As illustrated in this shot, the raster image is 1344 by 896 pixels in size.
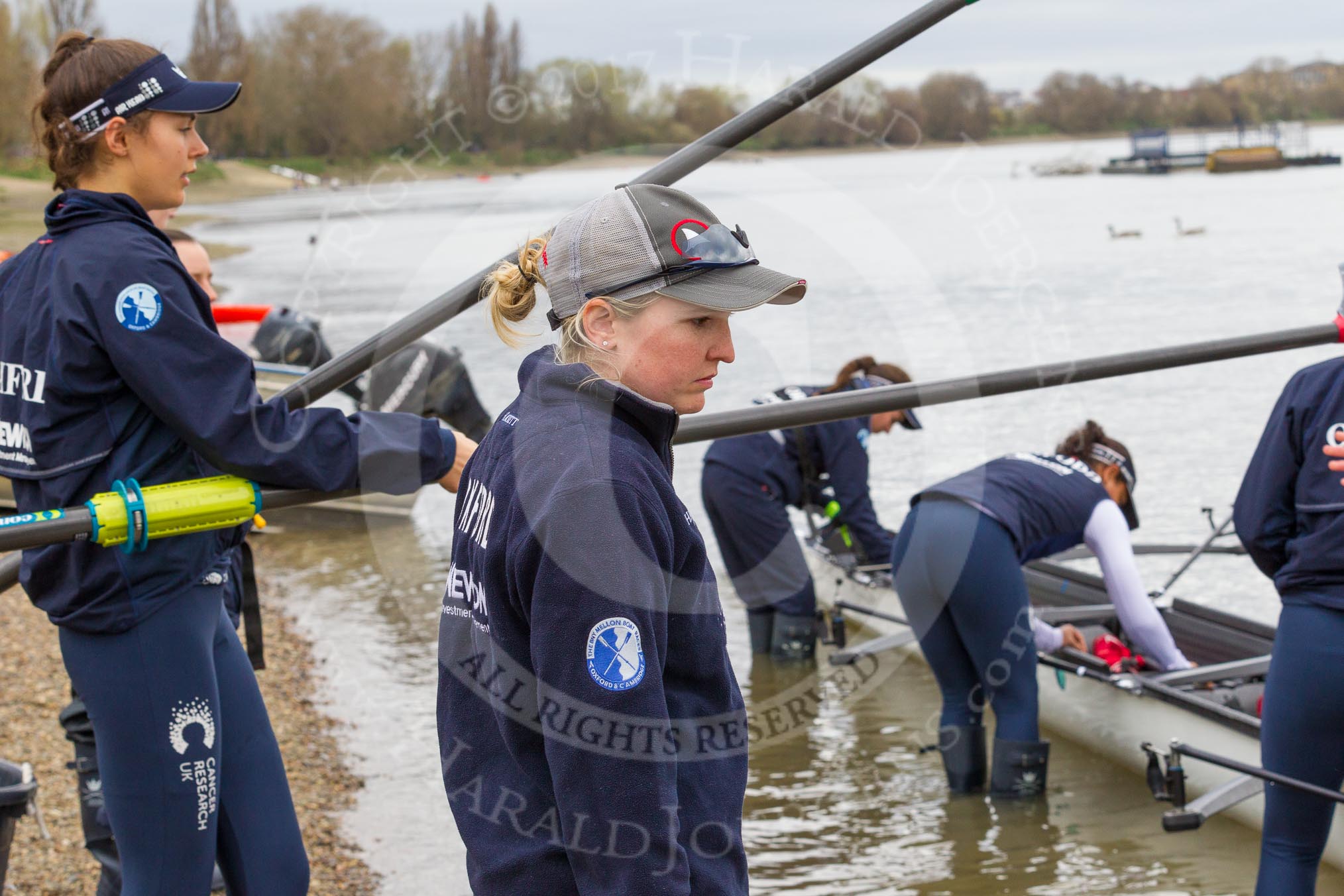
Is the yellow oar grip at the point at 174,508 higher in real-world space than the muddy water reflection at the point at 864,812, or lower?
higher

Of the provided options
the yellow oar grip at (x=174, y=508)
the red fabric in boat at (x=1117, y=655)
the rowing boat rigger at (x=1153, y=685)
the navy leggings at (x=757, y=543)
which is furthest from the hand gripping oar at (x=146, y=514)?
the navy leggings at (x=757, y=543)

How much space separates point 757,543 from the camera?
705 cm

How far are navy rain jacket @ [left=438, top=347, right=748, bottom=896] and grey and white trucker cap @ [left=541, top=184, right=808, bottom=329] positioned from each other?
11 centimetres

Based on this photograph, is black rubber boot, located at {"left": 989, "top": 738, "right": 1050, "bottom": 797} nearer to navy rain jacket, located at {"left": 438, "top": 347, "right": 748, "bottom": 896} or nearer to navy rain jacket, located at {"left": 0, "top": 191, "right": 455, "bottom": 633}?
navy rain jacket, located at {"left": 0, "top": 191, "right": 455, "bottom": 633}

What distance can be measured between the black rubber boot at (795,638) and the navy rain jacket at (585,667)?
5.49 meters

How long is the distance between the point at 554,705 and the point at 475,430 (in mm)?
7687

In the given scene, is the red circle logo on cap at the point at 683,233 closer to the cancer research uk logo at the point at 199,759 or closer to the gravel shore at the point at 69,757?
the cancer research uk logo at the point at 199,759

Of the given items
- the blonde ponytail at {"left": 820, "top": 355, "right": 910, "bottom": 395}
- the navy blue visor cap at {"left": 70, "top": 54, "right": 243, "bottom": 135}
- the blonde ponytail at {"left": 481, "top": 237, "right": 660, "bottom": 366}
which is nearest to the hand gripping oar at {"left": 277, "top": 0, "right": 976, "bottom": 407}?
the navy blue visor cap at {"left": 70, "top": 54, "right": 243, "bottom": 135}

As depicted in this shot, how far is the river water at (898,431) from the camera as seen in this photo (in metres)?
5.08

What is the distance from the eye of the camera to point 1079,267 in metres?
33.4

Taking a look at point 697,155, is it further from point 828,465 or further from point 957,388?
point 828,465

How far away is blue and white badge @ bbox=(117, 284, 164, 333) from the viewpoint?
2.33 meters

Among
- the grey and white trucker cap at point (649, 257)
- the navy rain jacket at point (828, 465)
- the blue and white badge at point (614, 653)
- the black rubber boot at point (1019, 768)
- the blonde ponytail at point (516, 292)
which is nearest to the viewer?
the blue and white badge at point (614, 653)

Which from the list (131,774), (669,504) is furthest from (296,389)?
(669,504)
